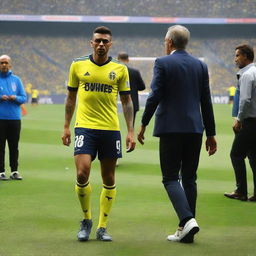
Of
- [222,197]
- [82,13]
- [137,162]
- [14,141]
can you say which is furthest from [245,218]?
[82,13]

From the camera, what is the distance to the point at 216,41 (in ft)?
184

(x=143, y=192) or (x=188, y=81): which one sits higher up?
(x=188, y=81)

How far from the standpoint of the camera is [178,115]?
595 centimetres

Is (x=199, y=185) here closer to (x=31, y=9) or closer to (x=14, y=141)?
(x=14, y=141)

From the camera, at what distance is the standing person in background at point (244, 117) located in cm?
794

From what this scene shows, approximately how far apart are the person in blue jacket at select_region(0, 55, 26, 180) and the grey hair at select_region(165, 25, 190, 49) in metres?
4.63

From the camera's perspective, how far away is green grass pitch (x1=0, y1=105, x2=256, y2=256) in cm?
575

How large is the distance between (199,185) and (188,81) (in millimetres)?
4250

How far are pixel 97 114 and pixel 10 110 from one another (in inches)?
177

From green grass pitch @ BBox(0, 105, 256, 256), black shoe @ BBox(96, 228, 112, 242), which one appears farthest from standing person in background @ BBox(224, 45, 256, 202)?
black shoe @ BBox(96, 228, 112, 242)

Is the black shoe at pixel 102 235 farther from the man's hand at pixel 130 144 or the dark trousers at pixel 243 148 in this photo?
the dark trousers at pixel 243 148

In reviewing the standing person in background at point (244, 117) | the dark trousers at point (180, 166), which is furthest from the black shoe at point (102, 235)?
the standing person in background at point (244, 117)

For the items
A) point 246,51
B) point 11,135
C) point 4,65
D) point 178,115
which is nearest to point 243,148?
point 246,51

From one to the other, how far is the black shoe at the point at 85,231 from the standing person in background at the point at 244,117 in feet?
8.99
